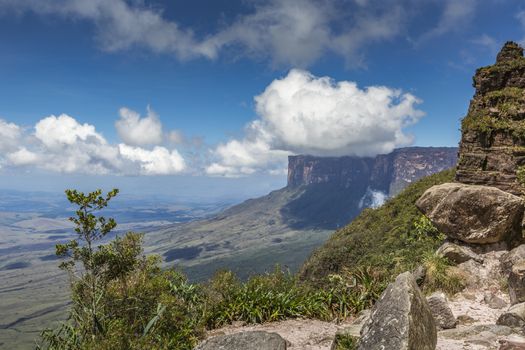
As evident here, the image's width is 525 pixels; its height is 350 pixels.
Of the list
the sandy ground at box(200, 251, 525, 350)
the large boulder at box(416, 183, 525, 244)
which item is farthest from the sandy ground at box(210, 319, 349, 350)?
the large boulder at box(416, 183, 525, 244)

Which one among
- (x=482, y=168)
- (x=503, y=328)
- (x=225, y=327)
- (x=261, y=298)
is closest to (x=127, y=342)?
(x=225, y=327)

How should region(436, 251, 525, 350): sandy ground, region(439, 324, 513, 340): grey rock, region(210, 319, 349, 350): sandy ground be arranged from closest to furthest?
1. region(436, 251, 525, 350): sandy ground
2. region(439, 324, 513, 340): grey rock
3. region(210, 319, 349, 350): sandy ground

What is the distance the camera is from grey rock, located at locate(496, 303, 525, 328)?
11.4m

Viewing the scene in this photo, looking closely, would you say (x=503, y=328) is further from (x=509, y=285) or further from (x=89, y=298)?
(x=89, y=298)

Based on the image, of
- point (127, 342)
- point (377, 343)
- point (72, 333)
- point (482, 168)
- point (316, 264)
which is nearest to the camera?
point (377, 343)

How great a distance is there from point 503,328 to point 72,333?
14335 mm

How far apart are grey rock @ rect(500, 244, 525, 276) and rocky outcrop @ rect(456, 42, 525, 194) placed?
3.87m

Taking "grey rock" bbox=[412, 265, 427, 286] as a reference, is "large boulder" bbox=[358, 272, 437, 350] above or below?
above

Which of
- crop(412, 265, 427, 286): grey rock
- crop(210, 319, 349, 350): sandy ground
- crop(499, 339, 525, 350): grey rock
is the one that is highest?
crop(499, 339, 525, 350): grey rock

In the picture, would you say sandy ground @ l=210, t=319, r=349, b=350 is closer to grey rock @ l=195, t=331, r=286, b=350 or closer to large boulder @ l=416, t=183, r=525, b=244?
grey rock @ l=195, t=331, r=286, b=350

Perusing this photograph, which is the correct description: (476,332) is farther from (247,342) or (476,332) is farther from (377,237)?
(377,237)

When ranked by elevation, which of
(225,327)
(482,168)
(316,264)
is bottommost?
(316,264)

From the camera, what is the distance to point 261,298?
15.0m

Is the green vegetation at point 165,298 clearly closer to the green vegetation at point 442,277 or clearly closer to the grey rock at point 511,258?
the green vegetation at point 442,277
